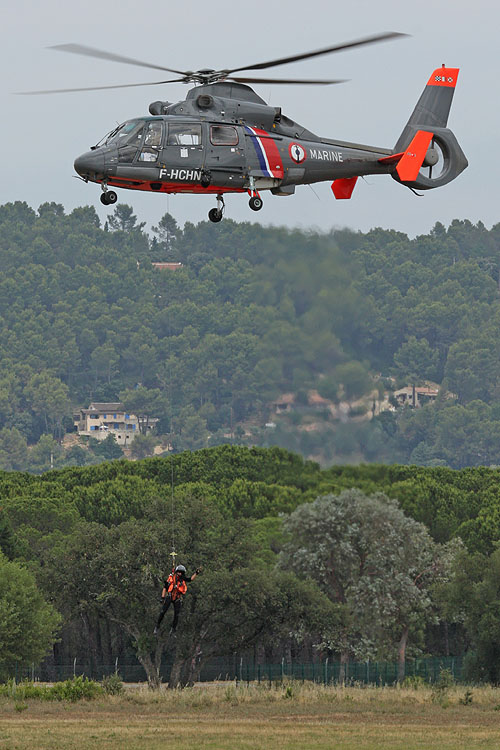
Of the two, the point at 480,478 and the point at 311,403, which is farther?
the point at 480,478

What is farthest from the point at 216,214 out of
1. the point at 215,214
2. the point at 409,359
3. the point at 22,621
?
the point at 22,621

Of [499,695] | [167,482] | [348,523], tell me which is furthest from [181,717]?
[167,482]

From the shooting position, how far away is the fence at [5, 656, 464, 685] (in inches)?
3172

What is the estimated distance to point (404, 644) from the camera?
89.9m

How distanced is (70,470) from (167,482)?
9.20 metres

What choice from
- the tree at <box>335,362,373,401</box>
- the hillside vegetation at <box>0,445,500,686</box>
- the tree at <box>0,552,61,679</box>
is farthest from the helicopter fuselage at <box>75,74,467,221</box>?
the tree at <box>0,552,61,679</box>

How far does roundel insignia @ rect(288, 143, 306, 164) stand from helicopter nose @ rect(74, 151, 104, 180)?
232 inches

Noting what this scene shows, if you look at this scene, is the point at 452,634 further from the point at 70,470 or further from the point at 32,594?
the point at 70,470

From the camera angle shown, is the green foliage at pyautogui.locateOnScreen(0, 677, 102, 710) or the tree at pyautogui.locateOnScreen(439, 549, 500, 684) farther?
the tree at pyautogui.locateOnScreen(439, 549, 500, 684)

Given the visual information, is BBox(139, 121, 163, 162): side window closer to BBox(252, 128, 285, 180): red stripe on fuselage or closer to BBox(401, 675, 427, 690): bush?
BBox(252, 128, 285, 180): red stripe on fuselage

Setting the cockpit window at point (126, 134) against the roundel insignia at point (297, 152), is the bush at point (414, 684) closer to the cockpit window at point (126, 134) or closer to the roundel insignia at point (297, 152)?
the roundel insignia at point (297, 152)

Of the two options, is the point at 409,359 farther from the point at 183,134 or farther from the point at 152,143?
the point at 152,143

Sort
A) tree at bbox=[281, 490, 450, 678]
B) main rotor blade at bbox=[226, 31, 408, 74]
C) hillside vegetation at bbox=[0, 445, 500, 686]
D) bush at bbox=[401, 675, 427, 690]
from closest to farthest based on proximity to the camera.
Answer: main rotor blade at bbox=[226, 31, 408, 74] → bush at bbox=[401, 675, 427, 690] → hillside vegetation at bbox=[0, 445, 500, 686] → tree at bbox=[281, 490, 450, 678]

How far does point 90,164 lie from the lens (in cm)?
4234
